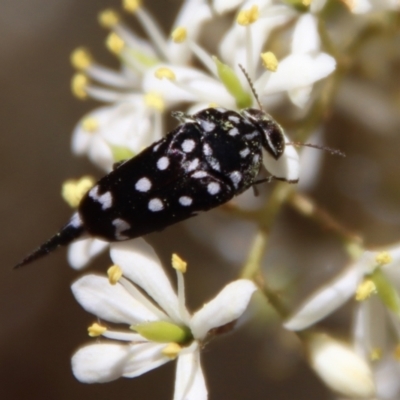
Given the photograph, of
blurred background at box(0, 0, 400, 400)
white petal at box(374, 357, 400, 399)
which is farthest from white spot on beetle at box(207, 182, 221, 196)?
blurred background at box(0, 0, 400, 400)

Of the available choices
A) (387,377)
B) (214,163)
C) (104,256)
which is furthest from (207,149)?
(104,256)

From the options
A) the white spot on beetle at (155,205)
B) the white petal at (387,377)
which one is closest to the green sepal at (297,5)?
the white spot on beetle at (155,205)

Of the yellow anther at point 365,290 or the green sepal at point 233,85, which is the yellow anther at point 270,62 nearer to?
the green sepal at point 233,85

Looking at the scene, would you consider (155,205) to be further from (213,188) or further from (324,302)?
(324,302)

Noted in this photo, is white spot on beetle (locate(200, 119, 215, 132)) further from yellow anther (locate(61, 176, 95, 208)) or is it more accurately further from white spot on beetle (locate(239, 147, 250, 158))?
yellow anther (locate(61, 176, 95, 208))

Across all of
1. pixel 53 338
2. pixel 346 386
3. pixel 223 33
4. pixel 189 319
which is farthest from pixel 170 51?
pixel 53 338

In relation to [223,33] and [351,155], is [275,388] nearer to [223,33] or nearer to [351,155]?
[351,155]

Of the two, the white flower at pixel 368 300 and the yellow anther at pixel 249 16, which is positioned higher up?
the yellow anther at pixel 249 16
